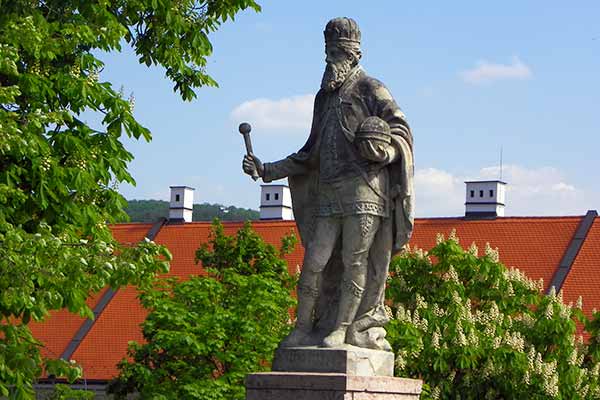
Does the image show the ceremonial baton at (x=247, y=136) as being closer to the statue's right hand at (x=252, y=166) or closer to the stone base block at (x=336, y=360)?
the statue's right hand at (x=252, y=166)

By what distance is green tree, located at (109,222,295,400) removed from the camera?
83.4 ft

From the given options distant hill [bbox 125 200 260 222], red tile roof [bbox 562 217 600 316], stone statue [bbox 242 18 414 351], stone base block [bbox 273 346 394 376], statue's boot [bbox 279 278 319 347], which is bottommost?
stone base block [bbox 273 346 394 376]

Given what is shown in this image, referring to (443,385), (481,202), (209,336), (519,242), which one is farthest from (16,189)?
(481,202)

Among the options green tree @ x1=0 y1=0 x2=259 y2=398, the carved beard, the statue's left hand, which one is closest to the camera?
the statue's left hand

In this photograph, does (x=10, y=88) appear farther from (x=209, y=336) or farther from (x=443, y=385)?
(x=443, y=385)

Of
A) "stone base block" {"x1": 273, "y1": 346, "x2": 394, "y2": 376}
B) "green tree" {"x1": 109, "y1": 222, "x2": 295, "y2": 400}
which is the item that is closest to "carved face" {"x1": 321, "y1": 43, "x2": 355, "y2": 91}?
"stone base block" {"x1": 273, "y1": 346, "x2": 394, "y2": 376}

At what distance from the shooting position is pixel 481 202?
147ft

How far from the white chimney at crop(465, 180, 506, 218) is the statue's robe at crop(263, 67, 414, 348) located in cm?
3162

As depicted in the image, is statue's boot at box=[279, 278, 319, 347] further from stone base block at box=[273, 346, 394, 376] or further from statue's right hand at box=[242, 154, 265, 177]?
statue's right hand at box=[242, 154, 265, 177]

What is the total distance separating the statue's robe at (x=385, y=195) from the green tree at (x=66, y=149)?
262cm

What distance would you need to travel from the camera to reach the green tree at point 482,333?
88.5 ft

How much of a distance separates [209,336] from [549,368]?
19.4 ft

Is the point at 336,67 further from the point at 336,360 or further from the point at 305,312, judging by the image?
the point at 336,360

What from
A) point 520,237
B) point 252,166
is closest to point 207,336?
point 252,166
